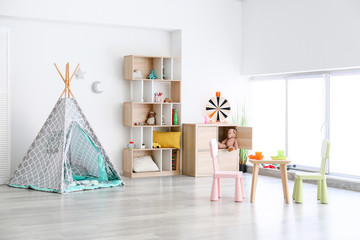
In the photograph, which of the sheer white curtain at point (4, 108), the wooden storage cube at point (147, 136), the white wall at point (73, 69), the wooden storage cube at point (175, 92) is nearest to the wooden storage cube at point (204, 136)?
the wooden storage cube at point (175, 92)

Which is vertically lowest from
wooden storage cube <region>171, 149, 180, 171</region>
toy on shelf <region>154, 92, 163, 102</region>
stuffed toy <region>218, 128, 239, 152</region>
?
wooden storage cube <region>171, 149, 180, 171</region>

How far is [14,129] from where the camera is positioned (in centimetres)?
723

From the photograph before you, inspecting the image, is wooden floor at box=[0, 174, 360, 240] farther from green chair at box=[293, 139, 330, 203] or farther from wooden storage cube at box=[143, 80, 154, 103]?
wooden storage cube at box=[143, 80, 154, 103]

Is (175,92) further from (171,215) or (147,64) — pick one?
(171,215)

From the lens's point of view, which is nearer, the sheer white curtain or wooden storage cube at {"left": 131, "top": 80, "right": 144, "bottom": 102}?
the sheer white curtain

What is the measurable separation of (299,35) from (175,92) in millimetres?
2128

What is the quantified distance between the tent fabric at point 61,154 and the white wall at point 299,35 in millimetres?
3098

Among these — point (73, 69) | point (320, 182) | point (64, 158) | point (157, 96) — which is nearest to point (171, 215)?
point (320, 182)

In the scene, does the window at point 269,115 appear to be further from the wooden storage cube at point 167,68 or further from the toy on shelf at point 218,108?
the wooden storage cube at point 167,68

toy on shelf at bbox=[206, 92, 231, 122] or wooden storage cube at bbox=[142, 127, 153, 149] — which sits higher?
toy on shelf at bbox=[206, 92, 231, 122]

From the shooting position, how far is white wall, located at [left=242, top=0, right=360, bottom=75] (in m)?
6.81

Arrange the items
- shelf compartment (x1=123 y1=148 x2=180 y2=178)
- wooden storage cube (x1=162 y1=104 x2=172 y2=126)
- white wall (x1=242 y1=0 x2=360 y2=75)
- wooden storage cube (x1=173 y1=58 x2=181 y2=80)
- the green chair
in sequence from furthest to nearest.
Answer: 1. wooden storage cube (x1=173 y1=58 x2=181 y2=80)
2. wooden storage cube (x1=162 y1=104 x2=172 y2=126)
3. shelf compartment (x1=123 y1=148 x2=180 y2=178)
4. white wall (x1=242 y1=0 x2=360 y2=75)
5. the green chair

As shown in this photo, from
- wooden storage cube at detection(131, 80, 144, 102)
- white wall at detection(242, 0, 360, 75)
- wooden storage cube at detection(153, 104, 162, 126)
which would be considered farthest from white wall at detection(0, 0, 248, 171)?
wooden storage cube at detection(153, 104, 162, 126)

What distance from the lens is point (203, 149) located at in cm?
798
